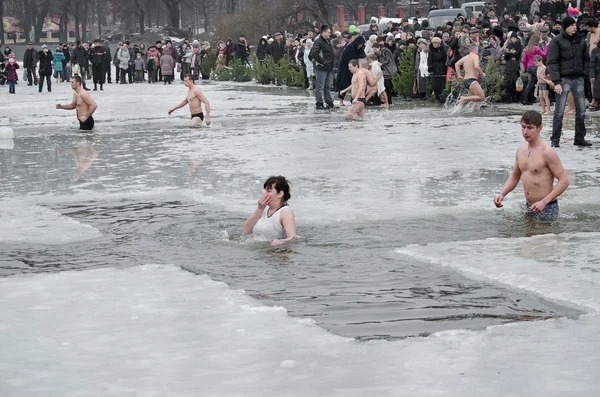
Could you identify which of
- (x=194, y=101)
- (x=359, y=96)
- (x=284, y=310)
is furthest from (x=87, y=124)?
(x=284, y=310)

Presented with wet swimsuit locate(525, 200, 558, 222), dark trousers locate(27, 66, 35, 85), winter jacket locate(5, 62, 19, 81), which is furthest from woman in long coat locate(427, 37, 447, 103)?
dark trousers locate(27, 66, 35, 85)

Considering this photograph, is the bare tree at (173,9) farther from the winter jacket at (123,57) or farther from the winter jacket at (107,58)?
the winter jacket at (107,58)

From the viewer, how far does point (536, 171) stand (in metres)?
9.77

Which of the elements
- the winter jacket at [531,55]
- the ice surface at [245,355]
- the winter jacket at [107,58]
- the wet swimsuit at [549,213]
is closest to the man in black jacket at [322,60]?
the winter jacket at [531,55]

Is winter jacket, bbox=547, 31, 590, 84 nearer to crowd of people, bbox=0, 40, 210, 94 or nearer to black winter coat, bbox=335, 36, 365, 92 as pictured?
black winter coat, bbox=335, 36, 365, 92

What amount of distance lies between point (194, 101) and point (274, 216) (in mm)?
11323

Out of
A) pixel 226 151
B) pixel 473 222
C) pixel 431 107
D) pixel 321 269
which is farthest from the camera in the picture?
pixel 431 107

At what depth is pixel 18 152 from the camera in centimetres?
1658

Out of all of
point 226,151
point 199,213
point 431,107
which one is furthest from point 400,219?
point 431,107

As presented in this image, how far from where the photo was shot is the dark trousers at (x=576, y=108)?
1493 centimetres

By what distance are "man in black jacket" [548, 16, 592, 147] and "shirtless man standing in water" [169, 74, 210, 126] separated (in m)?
7.01

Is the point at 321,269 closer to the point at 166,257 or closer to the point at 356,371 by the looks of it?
the point at 166,257

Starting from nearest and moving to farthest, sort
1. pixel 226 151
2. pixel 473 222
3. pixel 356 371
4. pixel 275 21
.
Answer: pixel 356 371 → pixel 473 222 → pixel 226 151 → pixel 275 21

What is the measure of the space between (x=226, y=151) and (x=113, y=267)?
802 centimetres
